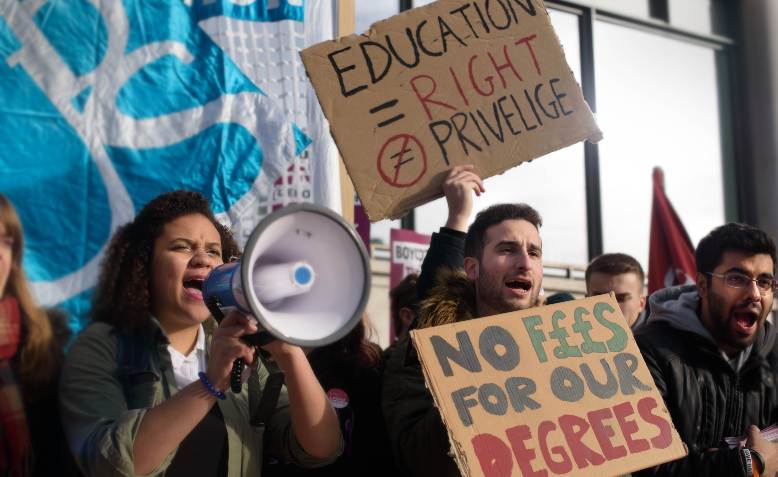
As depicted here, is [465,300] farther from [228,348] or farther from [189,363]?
[228,348]

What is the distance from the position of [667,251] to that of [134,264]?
13.0ft

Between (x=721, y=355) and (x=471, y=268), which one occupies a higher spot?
(x=471, y=268)

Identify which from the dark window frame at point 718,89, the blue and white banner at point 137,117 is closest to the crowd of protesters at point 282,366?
the blue and white banner at point 137,117

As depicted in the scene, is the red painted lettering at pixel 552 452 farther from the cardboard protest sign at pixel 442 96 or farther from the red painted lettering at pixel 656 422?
the cardboard protest sign at pixel 442 96

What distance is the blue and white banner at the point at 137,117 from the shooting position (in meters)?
3.25

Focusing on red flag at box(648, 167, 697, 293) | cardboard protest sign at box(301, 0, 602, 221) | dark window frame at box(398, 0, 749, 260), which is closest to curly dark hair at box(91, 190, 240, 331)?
cardboard protest sign at box(301, 0, 602, 221)

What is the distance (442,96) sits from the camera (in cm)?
254

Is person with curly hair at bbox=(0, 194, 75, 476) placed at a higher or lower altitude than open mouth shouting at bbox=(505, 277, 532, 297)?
lower

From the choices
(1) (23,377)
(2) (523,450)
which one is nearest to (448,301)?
(2) (523,450)

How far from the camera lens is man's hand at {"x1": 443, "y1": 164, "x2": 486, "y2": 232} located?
7.88 feet

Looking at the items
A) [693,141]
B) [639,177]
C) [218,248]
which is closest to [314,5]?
[218,248]

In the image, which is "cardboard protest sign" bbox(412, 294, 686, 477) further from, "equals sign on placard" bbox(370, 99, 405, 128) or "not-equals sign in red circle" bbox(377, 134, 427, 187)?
"equals sign on placard" bbox(370, 99, 405, 128)

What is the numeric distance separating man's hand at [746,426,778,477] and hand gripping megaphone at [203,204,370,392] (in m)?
1.35

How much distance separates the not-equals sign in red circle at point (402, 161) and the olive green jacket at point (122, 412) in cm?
67
